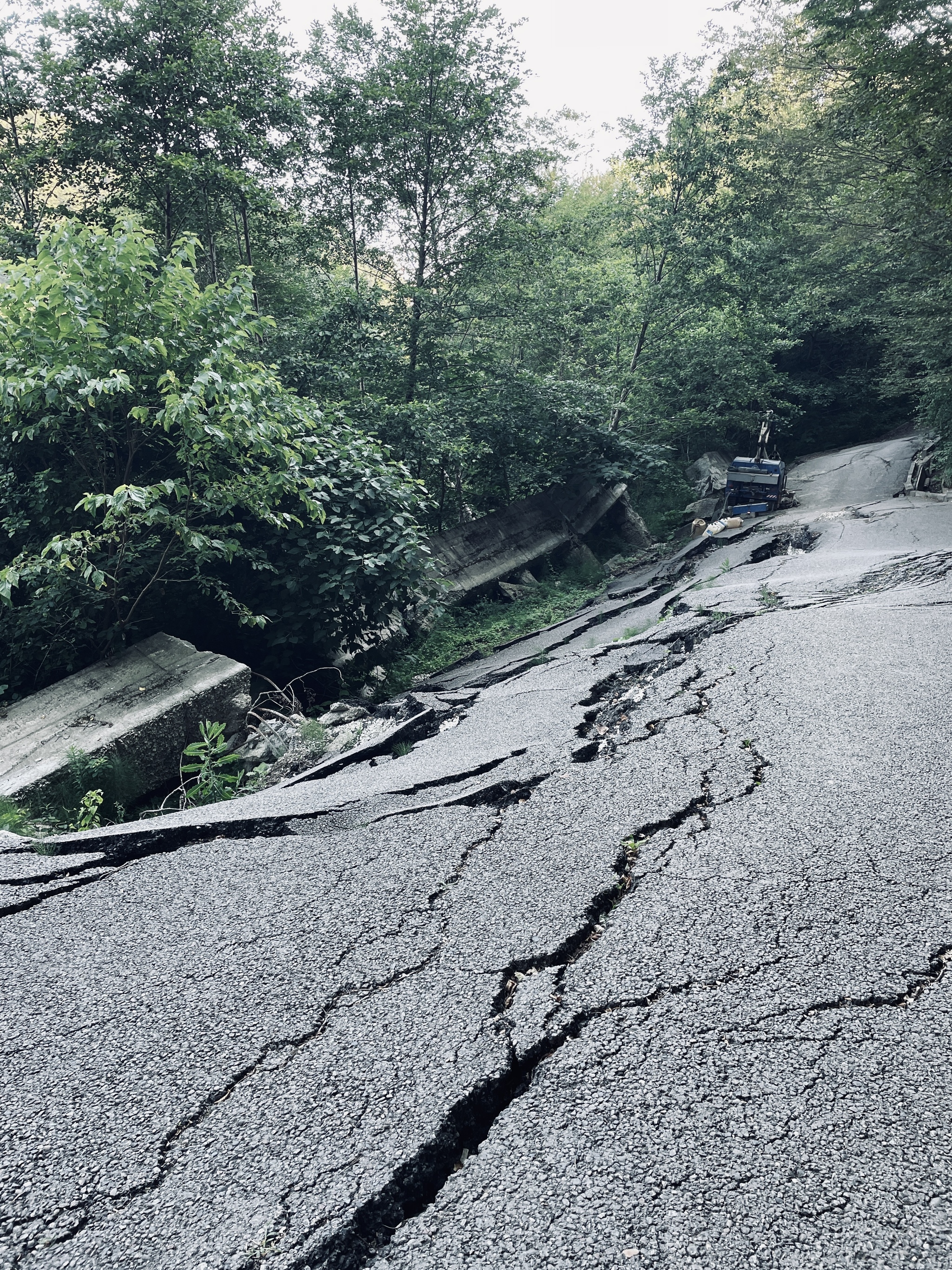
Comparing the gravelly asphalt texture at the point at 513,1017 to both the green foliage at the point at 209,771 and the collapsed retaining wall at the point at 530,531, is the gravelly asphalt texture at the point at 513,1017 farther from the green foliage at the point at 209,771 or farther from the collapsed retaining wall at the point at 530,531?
the collapsed retaining wall at the point at 530,531

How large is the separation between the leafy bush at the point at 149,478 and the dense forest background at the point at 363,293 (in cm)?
3

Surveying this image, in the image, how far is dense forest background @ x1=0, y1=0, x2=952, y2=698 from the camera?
566 centimetres

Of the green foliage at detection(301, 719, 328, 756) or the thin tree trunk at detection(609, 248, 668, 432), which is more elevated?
the thin tree trunk at detection(609, 248, 668, 432)

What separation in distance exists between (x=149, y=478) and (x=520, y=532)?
7.21m

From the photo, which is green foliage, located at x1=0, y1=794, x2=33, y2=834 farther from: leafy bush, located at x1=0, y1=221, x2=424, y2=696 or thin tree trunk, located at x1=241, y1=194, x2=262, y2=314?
thin tree trunk, located at x1=241, y1=194, x2=262, y2=314

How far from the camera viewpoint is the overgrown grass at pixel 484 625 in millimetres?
8578

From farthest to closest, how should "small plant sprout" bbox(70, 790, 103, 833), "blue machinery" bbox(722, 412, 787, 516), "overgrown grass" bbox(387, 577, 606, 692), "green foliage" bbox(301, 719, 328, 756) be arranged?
"blue machinery" bbox(722, 412, 787, 516)
"overgrown grass" bbox(387, 577, 606, 692)
"green foliage" bbox(301, 719, 328, 756)
"small plant sprout" bbox(70, 790, 103, 833)

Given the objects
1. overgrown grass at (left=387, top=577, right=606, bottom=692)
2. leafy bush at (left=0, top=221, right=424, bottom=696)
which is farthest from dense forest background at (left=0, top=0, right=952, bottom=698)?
overgrown grass at (left=387, top=577, right=606, bottom=692)

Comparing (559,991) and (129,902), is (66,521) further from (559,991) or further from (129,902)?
(559,991)

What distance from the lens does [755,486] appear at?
45.2ft

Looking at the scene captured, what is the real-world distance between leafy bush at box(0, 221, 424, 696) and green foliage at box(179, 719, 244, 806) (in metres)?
1.29

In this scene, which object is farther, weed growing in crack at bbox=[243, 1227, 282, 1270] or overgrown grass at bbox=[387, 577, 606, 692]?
overgrown grass at bbox=[387, 577, 606, 692]

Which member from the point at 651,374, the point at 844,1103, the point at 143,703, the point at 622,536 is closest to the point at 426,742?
the point at 143,703

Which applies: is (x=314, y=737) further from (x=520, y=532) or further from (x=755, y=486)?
(x=755, y=486)
